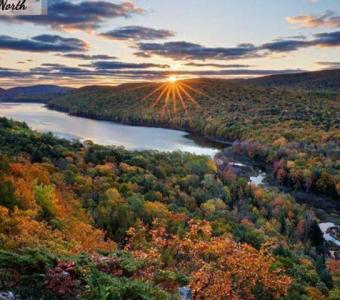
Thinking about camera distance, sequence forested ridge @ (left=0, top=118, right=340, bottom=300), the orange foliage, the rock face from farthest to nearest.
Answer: the orange foliage → the rock face → forested ridge @ (left=0, top=118, right=340, bottom=300)

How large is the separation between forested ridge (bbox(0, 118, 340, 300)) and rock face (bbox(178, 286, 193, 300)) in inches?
15.2

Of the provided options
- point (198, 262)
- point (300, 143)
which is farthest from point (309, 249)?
point (300, 143)

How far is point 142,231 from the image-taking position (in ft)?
137

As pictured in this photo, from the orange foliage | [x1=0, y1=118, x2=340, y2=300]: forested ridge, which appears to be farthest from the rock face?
[x1=0, y1=118, x2=340, y2=300]: forested ridge

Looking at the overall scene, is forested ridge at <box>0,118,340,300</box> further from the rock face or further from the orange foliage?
the rock face

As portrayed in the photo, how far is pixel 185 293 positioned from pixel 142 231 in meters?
21.3

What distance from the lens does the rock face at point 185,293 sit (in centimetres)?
2027

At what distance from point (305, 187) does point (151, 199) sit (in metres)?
59.6

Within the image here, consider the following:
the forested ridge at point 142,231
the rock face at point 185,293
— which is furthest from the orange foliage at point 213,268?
the rock face at point 185,293

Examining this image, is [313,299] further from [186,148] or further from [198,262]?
[186,148]

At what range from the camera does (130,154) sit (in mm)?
124750

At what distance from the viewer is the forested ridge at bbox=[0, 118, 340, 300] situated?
18.0m

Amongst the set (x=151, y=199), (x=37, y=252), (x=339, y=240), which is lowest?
(x=339, y=240)

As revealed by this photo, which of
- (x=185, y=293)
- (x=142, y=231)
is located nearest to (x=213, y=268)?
(x=185, y=293)
